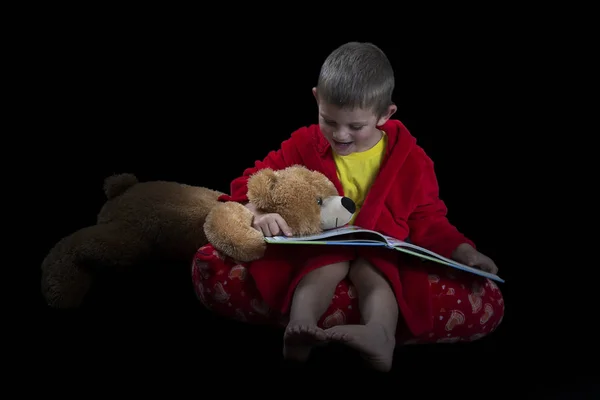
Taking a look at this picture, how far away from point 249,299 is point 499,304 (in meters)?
0.77

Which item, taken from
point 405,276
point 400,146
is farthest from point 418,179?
point 405,276

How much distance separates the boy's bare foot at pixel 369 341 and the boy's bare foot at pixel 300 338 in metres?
0.04

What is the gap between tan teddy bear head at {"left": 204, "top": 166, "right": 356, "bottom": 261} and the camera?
3041 millimetres

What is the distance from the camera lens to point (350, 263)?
124 inches

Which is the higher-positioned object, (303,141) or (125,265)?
(303,141)

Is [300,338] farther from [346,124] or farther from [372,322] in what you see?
[346,124]

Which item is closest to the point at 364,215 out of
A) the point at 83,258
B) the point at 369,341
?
the point at 369,341

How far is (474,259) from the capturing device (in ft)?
10.2

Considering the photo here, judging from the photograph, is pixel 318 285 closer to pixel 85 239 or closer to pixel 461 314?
pixel 461 314

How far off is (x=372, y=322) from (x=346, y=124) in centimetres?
60

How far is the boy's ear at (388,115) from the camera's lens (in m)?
3.15

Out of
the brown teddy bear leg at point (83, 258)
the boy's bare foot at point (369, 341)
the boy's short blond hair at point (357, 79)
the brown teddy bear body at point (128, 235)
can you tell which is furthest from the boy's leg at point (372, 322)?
the brown teddy bear leg at point (83, 258)

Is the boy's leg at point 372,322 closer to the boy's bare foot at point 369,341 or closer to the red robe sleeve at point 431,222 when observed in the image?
the boy's bare foot at point 369,341

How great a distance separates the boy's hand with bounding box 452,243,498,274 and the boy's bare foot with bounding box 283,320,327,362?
0.56 metres
